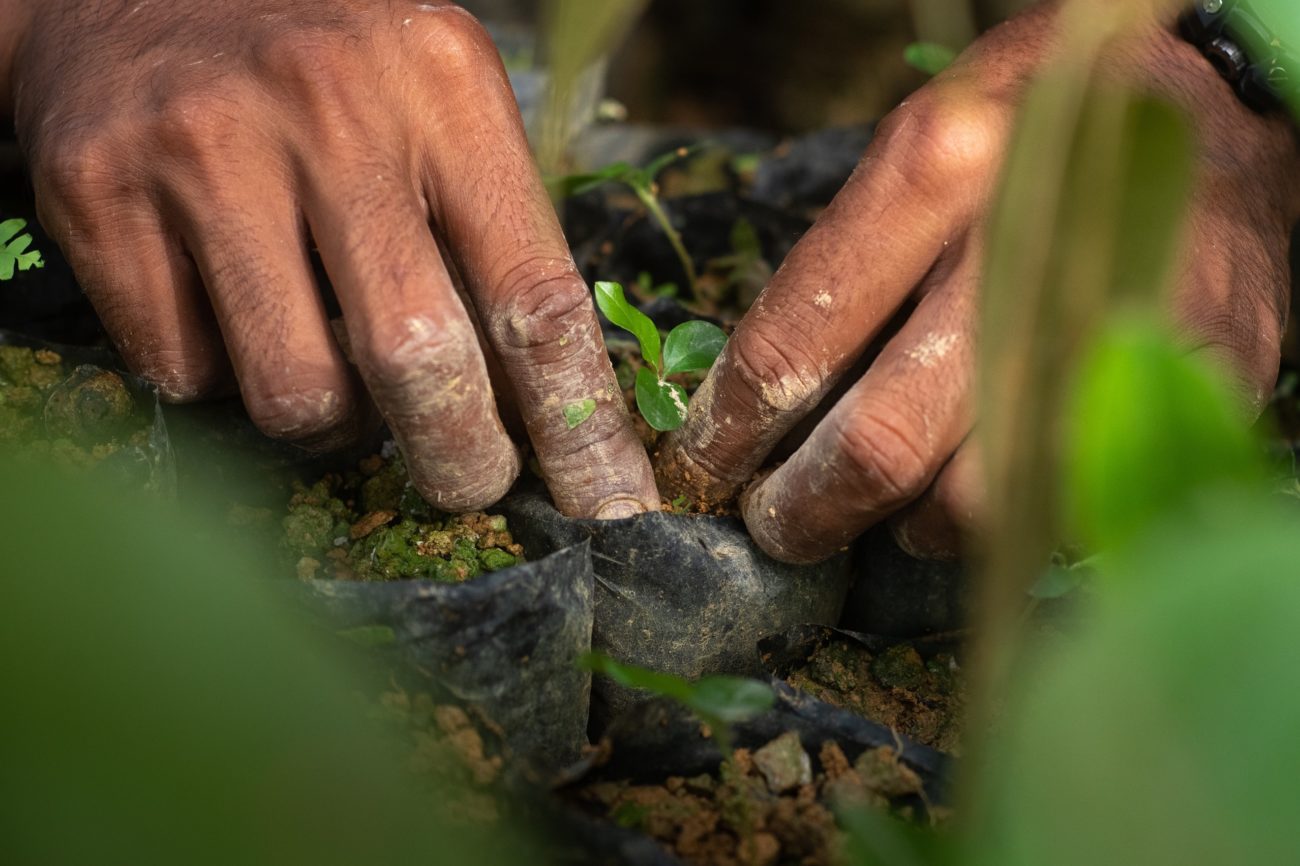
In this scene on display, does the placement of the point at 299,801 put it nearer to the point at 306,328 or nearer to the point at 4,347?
the point at 306,328

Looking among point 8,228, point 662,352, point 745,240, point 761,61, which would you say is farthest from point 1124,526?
point 761,61

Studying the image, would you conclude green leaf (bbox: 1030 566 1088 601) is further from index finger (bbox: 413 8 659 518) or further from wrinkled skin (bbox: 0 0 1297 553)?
index finger (bbox: 413 8 659 518)

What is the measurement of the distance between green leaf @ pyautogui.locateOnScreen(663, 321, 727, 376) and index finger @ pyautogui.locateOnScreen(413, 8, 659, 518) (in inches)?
2.8

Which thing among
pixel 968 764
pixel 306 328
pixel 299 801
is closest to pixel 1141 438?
pixel 968 764

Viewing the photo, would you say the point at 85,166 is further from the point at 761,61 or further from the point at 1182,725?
the point at 761,61

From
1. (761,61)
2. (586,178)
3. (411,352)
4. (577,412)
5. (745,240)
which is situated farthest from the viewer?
(761,61)

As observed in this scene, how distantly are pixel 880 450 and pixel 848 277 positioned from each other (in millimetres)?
173

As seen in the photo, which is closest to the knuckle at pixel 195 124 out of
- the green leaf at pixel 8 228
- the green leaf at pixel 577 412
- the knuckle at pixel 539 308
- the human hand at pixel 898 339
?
the green leaf at pixel 8 228

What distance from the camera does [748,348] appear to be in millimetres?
884

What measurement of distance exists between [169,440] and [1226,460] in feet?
2.94

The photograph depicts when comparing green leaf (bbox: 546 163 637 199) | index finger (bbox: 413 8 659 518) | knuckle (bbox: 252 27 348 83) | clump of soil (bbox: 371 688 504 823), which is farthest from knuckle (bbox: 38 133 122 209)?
clump of soil (bbox: 371 688 504 823)

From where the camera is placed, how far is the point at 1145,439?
1.07ft

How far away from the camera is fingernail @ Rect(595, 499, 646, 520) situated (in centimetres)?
91

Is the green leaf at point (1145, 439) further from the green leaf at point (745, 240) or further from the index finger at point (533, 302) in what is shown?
the green leaf at point (745, 240)
